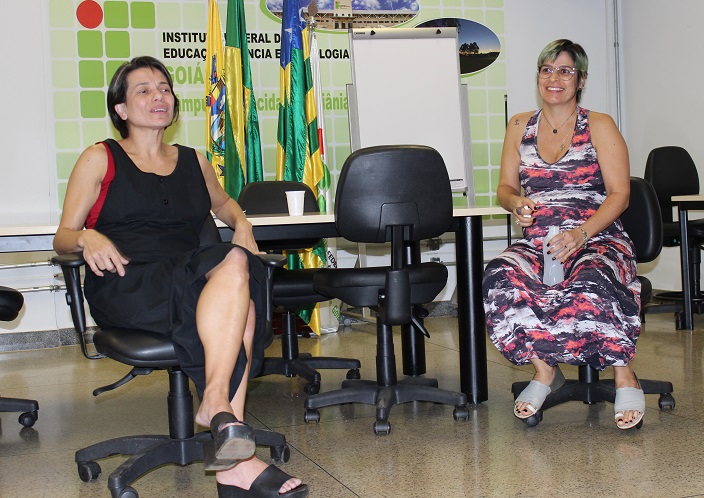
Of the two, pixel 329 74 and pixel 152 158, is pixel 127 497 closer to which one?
pixel 152 158

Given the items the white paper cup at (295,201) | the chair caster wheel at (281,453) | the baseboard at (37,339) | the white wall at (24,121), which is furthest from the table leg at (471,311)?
the white wall at (24,121)

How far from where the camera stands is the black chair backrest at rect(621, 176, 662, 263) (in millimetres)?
3268

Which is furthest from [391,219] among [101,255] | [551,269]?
[101,255]

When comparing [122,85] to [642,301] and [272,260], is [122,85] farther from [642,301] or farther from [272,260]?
[642,301]

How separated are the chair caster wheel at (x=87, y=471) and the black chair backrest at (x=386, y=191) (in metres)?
1.14

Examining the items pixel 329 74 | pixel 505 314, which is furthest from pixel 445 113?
pixel 505 314

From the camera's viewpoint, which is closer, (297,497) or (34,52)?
(297,497)

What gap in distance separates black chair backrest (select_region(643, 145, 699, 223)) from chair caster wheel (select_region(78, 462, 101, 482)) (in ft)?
15.1

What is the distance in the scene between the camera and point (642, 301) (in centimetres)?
313

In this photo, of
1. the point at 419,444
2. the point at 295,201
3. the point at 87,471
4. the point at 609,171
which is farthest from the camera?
the point at 295,201

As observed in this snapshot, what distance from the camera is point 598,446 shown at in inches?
107

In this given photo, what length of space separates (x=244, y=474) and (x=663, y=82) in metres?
5.57

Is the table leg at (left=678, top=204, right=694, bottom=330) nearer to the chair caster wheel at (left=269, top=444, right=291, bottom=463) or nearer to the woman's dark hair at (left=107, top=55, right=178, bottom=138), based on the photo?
the chair caster wheel at (left=269, top=444, right=291, bottom=463)

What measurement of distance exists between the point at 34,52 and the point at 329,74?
2.02m
